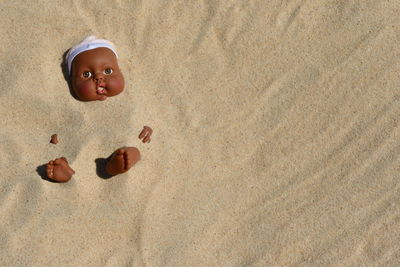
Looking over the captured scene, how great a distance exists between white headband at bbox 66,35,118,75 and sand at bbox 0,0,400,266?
12 cm

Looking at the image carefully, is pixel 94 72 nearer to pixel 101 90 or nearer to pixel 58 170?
pixel 101 90

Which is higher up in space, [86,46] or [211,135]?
[86,46]

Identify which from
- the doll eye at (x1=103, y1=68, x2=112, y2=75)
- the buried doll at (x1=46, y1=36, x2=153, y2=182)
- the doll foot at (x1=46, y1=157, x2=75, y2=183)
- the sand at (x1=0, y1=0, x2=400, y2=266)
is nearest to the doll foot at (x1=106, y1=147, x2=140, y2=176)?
the buried doll at (x1=46, y1=36, x2=153, y2=182)

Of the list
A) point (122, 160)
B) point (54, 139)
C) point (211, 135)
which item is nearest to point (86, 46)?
point (54, 139)

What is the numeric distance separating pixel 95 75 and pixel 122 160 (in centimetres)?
58

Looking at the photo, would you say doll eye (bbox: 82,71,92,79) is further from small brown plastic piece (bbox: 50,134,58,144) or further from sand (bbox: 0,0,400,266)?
small brown plastic piece (bbox: 50,134,58,144)

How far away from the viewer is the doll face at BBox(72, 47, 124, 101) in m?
3.11

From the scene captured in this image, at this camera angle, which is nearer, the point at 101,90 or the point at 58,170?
the point at 58,170

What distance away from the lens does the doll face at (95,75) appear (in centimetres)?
311

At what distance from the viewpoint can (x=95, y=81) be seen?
123 inches

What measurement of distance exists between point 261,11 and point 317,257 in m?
1.69

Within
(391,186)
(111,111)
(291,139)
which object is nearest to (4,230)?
(111,111)

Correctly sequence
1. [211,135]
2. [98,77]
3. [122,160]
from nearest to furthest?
[122,160] → [98,77] → [211,135]

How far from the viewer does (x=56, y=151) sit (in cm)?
318
